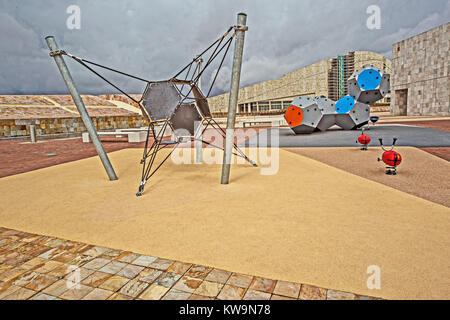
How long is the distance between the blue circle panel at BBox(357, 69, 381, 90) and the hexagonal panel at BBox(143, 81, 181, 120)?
463 inches

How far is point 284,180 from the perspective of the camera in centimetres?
574

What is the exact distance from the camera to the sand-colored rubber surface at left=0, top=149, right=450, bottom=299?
248 centimetres

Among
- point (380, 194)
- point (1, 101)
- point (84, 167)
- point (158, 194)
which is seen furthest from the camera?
point (1, 101)

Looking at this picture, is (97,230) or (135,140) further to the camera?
(135,140)

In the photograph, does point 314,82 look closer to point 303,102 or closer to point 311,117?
point 311,117

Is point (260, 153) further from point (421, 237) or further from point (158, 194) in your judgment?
point (421, 237)

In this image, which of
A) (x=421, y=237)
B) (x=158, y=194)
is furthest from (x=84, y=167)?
(x=421, y=237)

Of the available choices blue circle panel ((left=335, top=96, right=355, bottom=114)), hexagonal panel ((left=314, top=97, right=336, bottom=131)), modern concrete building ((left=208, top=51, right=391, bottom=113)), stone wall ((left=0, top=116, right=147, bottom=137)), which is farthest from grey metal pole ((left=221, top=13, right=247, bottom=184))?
modern concrete building ((left=208, top=51, right=391, bottom=113))

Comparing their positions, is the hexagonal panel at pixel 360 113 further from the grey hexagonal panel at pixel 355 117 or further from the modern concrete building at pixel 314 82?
the modern concrete building at pixel 314 82

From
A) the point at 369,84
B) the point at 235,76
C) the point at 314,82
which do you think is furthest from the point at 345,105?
the point at 314,82

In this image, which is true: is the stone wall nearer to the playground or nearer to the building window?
the playground

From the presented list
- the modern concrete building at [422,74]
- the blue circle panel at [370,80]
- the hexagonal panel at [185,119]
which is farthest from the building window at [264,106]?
the hexagonal panel at [185,119]

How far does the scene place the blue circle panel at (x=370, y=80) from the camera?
46.2 ft
